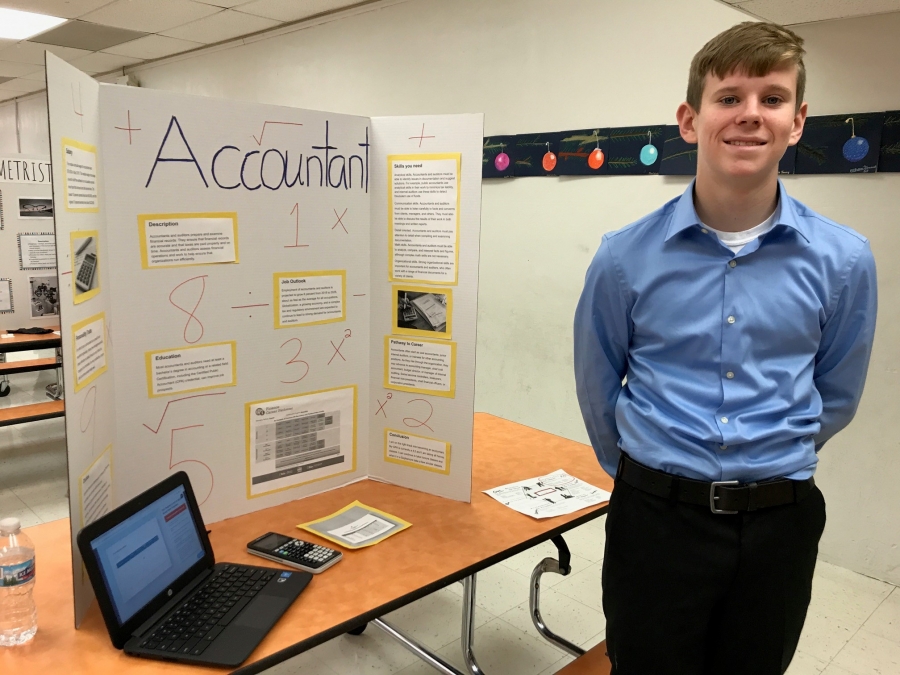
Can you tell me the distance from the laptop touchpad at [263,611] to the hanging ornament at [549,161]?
3.05 m

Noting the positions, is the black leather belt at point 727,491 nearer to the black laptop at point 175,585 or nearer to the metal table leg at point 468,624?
the black laptop at point 175,585

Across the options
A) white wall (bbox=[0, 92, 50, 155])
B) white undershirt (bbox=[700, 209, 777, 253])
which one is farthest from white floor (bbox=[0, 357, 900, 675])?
white wall (bbox=[0, 92, 50, 155])

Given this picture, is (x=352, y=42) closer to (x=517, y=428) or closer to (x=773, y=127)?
(x=517, y=428)

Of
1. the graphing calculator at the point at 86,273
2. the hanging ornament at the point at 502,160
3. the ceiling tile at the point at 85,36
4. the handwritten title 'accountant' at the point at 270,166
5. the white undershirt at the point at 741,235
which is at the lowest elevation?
the graphing calculator at the point at 86,273

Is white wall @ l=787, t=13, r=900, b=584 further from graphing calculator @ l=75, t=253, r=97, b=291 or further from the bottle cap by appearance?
the bottle cap

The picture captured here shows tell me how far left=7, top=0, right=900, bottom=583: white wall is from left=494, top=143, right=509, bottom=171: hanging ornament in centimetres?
13

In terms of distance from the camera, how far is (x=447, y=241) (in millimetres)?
1782

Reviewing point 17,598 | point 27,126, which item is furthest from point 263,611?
point 27,126

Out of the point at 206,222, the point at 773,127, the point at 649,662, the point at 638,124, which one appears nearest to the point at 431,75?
the point at 638,124

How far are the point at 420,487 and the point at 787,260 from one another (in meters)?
1.10

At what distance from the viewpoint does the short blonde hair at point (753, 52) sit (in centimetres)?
117

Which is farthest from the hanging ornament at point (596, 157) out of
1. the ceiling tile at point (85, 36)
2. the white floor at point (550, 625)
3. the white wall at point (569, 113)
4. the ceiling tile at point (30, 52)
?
the ceiling tile at point (30, 52)

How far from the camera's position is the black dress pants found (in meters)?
1.22

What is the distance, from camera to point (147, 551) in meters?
1.29
